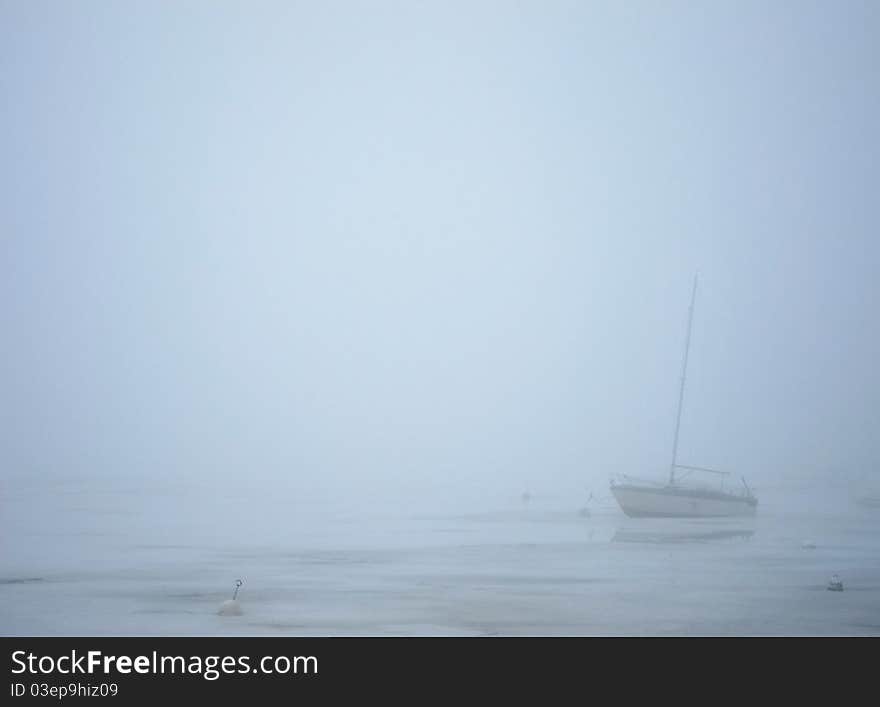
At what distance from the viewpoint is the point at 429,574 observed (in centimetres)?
4200

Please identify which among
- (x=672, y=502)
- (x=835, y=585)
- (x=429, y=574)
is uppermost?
(x=672, y=502)

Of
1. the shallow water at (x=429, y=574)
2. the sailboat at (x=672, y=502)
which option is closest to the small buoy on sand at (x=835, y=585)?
the shallow water at (x=429, y=574)

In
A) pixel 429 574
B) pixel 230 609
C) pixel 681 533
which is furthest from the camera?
pixel 681 533

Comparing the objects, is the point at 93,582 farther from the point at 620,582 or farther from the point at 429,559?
the point at 620,582

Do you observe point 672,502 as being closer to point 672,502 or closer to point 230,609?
point 672,502

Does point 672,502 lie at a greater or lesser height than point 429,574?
greater

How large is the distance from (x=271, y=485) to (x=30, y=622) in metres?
99.6

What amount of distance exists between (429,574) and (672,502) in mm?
34294

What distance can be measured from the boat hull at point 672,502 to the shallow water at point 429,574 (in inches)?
89.0

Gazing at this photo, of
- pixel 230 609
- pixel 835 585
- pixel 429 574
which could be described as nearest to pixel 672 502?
pixel 429 574

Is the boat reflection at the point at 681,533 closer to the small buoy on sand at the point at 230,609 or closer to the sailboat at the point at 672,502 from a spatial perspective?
the sailboat at the point at 672,502

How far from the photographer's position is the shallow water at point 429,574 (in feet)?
98.5

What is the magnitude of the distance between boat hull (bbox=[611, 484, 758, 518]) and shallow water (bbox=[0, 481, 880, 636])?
2.26 metres

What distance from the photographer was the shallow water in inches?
1182
